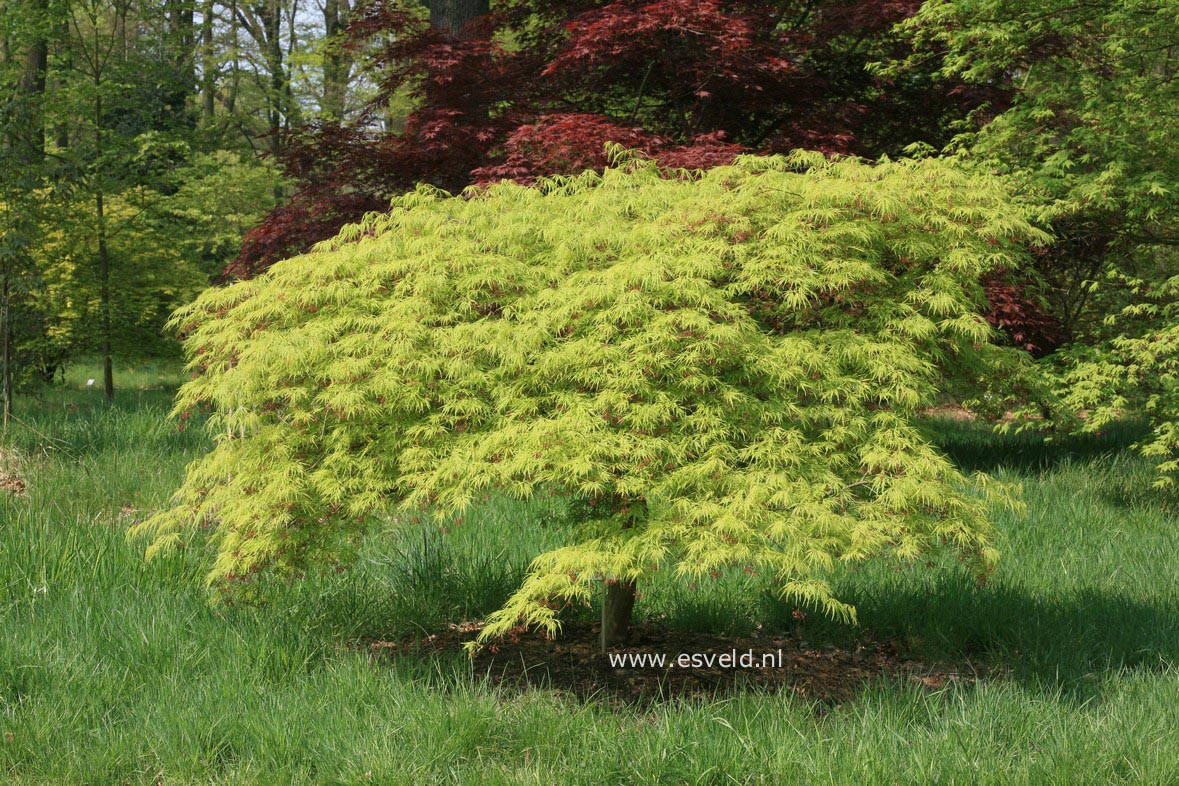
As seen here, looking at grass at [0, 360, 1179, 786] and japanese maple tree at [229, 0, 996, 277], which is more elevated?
japanese maple tree at [229, 0, 996, 277]

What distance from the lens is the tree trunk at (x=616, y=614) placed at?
5.14m

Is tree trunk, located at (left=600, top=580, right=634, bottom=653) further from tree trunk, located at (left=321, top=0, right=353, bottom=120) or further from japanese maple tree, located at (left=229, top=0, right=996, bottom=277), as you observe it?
tree trunk, located at (left=321, top=0, right=353, bottom=120)

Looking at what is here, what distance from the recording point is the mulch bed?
491 centimetres

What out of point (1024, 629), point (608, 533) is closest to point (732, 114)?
point (1024, 629)

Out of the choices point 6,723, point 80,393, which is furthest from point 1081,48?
point 80,393

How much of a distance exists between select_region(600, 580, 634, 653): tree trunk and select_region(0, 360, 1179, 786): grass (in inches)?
20.2

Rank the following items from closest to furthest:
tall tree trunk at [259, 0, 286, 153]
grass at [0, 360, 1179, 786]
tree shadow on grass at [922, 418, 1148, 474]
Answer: grass at [0, 360, 1179, 786]
tree shadow on grass at [922, 418, 1148, 474]
tall tree trunk at [259, 0, 286, 153]

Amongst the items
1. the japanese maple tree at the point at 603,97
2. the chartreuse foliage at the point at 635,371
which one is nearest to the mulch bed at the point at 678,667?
the chartreuse foliage at the point at 635,371

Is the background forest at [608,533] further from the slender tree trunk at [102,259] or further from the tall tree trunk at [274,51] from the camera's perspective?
the tall tree trunk at [274,51]

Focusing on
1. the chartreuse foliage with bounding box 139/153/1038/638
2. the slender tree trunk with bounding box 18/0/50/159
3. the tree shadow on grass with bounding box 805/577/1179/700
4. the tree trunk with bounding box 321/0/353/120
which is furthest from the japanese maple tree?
the tree trunk with bounding box 321/0/353/120

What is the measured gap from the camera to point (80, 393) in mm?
15812

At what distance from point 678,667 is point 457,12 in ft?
29.0

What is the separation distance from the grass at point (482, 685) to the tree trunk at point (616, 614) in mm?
513

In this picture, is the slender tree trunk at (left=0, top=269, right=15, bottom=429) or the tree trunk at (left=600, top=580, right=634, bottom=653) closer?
the tree trunk at (left=600, top=580, right=634, bottom=653)
